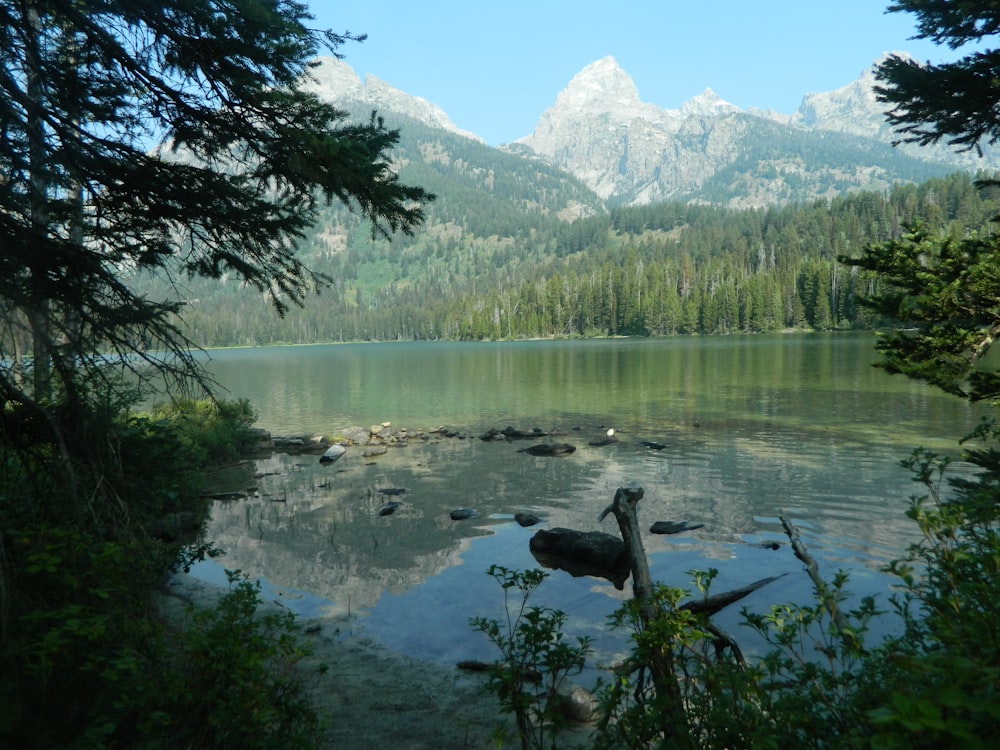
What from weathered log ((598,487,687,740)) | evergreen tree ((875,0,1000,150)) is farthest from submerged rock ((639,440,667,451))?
evergreen tree ((875,0,1000,150))

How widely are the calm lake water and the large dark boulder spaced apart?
0.52m

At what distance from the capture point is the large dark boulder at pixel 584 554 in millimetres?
12070

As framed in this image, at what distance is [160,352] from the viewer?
5816 millimetres

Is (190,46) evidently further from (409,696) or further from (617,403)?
(617,403)

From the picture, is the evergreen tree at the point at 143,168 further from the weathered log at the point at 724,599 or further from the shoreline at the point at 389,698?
the weathered log at the point at 724,599

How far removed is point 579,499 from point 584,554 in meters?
5.66

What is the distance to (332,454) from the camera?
86.3 feet

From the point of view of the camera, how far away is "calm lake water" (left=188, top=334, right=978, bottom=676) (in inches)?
439

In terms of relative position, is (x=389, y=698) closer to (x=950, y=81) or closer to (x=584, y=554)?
(x=584, y=554)

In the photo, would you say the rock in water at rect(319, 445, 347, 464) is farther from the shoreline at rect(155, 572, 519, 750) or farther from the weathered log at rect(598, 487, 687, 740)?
the weathered log at rect(598, 487, 687, 740)

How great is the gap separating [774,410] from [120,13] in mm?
34932

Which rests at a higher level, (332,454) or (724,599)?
(724,599)

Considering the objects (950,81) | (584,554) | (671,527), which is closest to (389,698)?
(584,554)

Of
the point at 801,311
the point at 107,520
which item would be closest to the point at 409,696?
the point at 107,520
